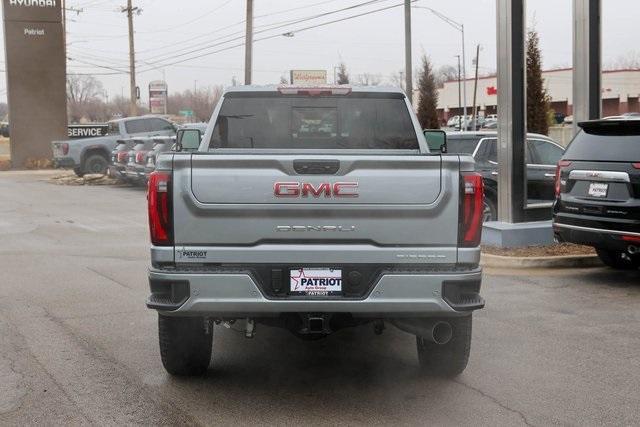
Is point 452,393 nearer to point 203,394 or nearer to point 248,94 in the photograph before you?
point 203,394

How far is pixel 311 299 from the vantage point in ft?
16.7

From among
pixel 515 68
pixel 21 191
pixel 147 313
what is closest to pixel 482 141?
pixel 515 68

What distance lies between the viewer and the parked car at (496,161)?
13.5 m

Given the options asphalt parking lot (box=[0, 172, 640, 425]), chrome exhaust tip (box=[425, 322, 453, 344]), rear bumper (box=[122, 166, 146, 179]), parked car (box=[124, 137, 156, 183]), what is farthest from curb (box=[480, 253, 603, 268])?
rear bumper (box=[122, 166, 146, 179])

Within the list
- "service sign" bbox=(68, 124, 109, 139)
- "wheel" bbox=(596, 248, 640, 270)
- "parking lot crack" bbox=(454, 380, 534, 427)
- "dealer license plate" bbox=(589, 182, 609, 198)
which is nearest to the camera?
"parking lot crack" bbox=(454, 380, 534, 427)

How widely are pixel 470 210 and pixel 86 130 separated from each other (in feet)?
118

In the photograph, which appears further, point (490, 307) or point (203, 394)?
point (490, 307)

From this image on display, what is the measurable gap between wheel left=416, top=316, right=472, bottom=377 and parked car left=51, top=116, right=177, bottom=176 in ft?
78.1

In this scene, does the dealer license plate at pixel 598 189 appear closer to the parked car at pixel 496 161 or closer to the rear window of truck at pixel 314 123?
the rear window of truck at pixel 314 123

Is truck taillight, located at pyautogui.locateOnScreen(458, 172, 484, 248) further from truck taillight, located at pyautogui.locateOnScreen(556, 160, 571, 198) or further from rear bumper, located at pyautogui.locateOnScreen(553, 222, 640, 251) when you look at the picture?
truck taillight, located at pyautogui.locateOnScreen(556, 160, 571, 198)

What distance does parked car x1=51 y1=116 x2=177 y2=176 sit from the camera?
29222 mm

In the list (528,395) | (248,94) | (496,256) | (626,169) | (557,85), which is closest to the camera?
(528,395)

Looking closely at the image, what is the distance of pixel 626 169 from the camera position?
346 inches

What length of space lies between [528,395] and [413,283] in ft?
3.93
